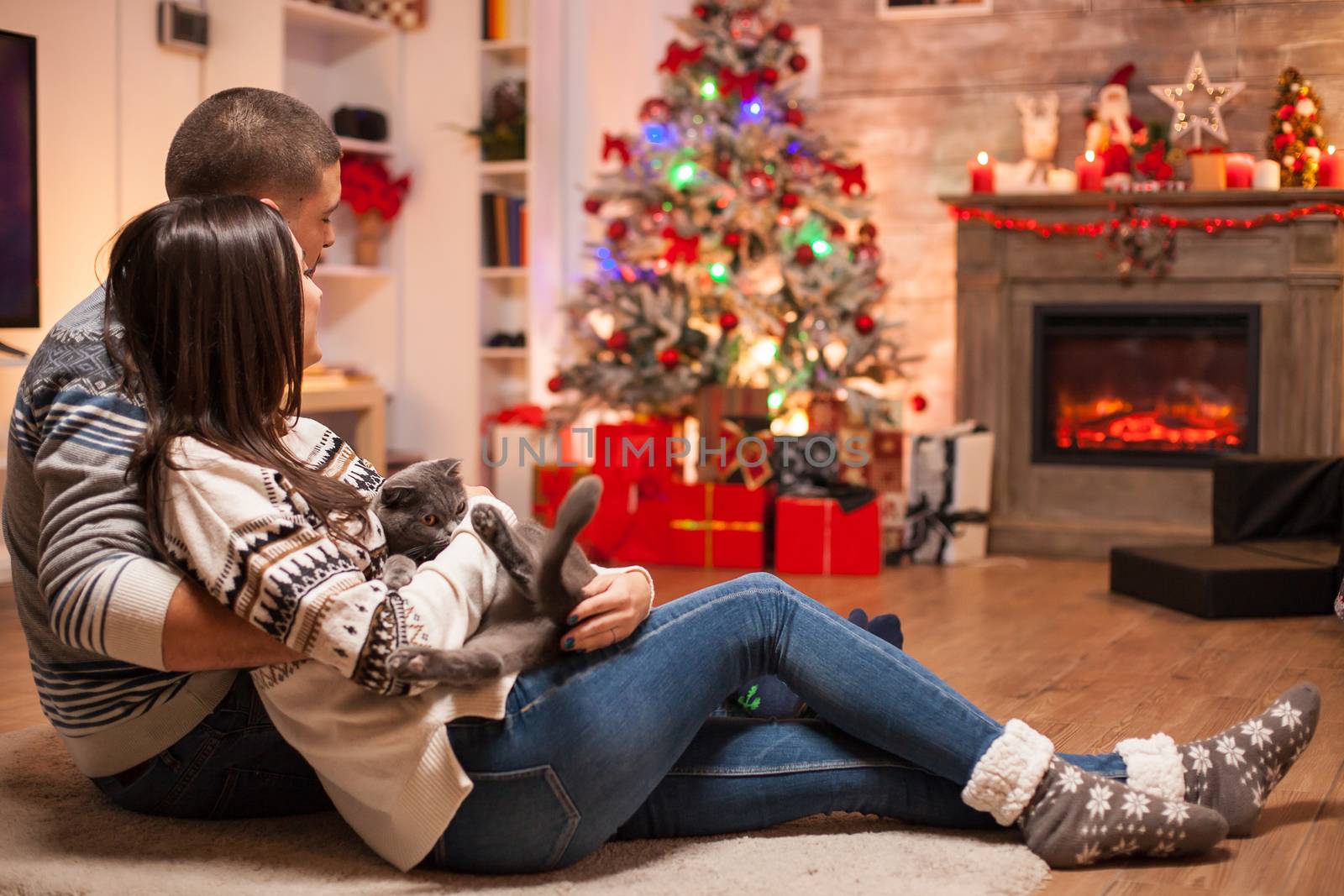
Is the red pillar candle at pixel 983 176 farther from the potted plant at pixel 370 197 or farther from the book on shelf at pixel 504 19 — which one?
the potted plant at pixel 370 197

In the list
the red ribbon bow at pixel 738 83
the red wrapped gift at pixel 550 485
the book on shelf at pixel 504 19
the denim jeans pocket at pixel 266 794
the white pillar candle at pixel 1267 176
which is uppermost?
the book on shelf at pixel 504 19

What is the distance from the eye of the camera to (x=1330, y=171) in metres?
4.50

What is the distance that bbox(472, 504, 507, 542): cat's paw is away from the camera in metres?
1.56

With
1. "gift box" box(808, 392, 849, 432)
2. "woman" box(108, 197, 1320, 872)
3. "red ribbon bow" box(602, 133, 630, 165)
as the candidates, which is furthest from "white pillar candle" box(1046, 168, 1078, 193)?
"woman" box(108, 197, 1320, 872)

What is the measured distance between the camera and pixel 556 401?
5.50 m

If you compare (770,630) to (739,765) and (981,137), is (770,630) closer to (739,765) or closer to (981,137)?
(739,765)

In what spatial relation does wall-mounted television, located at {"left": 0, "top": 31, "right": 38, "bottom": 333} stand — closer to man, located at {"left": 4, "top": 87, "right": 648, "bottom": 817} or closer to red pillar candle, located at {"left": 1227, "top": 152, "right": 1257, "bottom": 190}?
man, located at {"left": 4, "top": 87, "right": 648, "bottom": 817}

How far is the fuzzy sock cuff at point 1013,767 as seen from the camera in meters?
1.67

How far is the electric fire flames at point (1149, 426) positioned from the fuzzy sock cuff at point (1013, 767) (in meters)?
3.38

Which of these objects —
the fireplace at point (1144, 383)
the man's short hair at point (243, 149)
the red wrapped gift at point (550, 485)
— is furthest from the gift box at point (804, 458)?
the man's short hair at point (243, 149)

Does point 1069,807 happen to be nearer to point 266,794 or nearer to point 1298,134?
point 266,794

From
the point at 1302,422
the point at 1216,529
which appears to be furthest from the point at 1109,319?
the point at 1216,529

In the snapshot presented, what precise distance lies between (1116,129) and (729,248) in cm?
142

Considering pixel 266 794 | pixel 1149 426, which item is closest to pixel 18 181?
pixel 266 794
